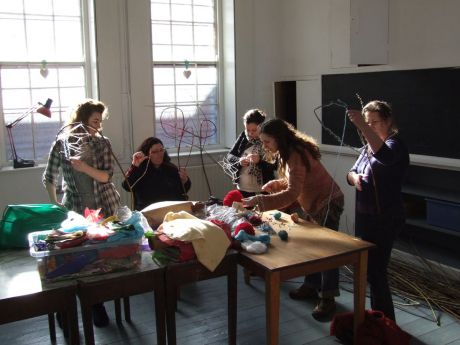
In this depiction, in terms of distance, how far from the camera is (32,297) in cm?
193

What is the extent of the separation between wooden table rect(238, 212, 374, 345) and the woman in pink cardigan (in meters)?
0.24

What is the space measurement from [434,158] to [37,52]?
3433 millimetres

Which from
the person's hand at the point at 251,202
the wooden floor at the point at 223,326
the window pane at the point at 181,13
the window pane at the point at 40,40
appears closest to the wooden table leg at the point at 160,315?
the wooden floor at the point at 223,326

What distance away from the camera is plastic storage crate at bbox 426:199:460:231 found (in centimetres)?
356

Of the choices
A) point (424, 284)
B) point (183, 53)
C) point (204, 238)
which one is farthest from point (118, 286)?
point (183, 53)

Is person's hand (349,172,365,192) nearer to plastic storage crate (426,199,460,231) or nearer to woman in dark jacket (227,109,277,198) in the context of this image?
woman in dark jacket (227,109,277,198)

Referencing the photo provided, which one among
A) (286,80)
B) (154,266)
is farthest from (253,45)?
(154,266)

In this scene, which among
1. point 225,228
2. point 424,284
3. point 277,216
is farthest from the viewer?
point 424,284

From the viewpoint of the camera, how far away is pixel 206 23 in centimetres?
516

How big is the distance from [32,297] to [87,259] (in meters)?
0.25

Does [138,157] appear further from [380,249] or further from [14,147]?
[380,249]

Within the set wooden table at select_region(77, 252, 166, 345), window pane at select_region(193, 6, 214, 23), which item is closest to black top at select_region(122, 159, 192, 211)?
wooden table at select_region(77, 252, 166, 345)

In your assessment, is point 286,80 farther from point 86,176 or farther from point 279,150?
point 86,176

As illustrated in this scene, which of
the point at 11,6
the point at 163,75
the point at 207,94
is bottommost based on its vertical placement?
the point at 207,94
